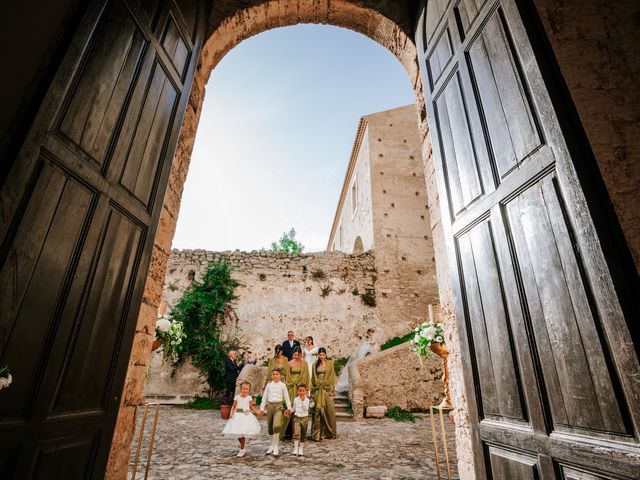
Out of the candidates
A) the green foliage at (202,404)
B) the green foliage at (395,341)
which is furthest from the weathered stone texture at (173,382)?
the green foliage at (395,341)

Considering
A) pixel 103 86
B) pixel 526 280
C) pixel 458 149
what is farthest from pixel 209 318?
pixel 526 280

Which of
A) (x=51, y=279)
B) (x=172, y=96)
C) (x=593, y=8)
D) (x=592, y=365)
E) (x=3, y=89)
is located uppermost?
(x=172, y=96)

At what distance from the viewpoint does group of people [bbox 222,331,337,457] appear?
5359 mm

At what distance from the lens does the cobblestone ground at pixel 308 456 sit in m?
4.17

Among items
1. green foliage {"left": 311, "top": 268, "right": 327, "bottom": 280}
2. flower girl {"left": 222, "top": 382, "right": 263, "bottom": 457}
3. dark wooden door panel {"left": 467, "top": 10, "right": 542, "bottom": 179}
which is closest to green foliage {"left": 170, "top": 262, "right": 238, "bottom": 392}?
green foliage {"left": 311, "top": 268, "right": 327, "bottom": 280}

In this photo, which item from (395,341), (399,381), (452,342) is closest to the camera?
(452,342)

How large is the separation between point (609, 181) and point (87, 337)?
302 centimetres

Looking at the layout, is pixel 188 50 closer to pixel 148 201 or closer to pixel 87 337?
pixel 148 201

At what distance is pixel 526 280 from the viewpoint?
74.0 inches

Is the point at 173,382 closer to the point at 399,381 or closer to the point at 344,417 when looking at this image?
the point at 344,417

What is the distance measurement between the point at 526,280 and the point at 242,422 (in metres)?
5.04

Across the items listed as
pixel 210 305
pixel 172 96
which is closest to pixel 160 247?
pixel 172 96

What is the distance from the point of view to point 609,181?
5.32 ft

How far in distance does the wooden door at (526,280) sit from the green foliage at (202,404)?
10.1 m
